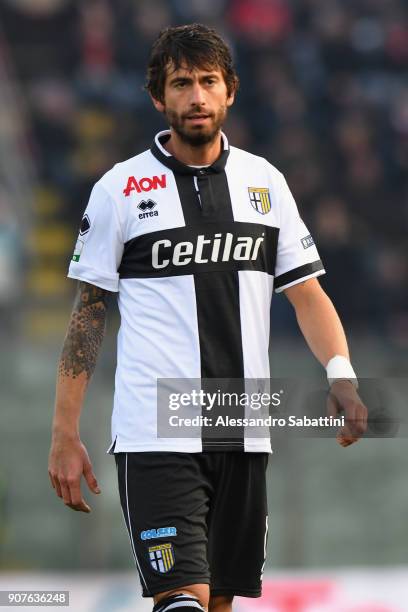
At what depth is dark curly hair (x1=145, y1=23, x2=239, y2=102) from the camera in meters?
4.47

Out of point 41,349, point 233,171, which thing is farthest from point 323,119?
point 233,171

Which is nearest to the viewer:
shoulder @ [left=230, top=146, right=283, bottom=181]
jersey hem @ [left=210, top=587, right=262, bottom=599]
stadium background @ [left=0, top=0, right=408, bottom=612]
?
jersey hem @ [left=210, top=587, right=262, bottom=599]

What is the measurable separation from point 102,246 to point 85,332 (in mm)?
288

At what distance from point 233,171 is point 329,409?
2.83 feet

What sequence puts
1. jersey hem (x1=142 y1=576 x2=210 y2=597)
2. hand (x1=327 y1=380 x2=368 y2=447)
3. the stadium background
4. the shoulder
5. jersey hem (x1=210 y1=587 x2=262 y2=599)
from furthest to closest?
the stadium background
the shoulder
jersey hem (x1=210 y1=587 x2=262 y2=599)
hand (x1=327 y1=380 x2=368 y2=447)
jersey hem (x1=142 y1=576 x2=210 y2=597)

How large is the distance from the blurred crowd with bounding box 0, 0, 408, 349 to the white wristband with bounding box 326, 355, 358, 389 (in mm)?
5673

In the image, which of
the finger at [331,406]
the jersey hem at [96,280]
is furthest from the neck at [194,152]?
the finger at [331,406]

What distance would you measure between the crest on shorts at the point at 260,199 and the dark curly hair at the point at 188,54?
34 cm

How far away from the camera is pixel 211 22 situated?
508 inches

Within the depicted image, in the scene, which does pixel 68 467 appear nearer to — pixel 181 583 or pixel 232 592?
pixel 181 583

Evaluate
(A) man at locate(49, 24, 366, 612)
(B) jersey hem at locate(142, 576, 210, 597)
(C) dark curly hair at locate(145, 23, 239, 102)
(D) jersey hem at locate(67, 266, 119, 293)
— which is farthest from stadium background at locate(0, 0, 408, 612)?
(C) dark curly hair at locate(145, 23, 239, 102)

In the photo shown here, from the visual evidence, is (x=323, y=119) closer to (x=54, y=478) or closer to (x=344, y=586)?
(x=344, y=586)

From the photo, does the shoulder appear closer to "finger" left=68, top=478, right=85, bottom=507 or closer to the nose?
the nose

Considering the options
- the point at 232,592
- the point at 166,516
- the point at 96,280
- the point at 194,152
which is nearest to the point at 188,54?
the point at 194,152
